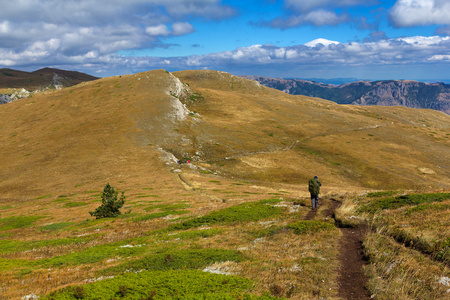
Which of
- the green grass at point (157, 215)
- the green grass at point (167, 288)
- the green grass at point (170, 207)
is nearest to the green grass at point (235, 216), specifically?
the green grass at point (157, 215)

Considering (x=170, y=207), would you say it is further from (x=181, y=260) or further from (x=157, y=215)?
(x=181, y=260)

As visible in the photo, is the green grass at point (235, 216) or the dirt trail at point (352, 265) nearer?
the dirt trail at point (352, 265)

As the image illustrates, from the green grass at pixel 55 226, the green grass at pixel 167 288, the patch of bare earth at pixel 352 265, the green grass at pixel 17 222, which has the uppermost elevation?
the green grass at pixel 167 288

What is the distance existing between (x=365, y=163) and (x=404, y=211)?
7143 centimetres

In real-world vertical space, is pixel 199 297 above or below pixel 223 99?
below

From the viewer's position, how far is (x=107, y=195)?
3359 centimetres

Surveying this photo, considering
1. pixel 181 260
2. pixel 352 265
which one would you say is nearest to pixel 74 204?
pixel 181 260

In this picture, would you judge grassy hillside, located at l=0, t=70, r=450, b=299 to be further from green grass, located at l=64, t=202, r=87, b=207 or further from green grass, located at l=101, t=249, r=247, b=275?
green grass, located at l=64, t=202, r=87, b=207

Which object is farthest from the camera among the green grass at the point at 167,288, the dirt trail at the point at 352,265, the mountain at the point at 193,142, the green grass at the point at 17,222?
the mountain at the point at 193,142

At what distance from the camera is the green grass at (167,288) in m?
9.27

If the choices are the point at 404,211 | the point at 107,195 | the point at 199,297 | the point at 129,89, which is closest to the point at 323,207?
the point at 404,211

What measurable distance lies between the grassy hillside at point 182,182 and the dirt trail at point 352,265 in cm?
58

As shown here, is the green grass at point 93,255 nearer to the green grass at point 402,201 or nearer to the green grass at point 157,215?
the green grass at point 157,215

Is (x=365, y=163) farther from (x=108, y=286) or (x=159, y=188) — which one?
(x=108, y=286)
